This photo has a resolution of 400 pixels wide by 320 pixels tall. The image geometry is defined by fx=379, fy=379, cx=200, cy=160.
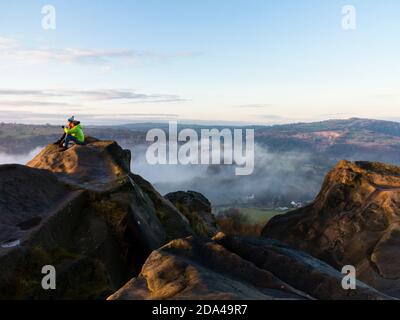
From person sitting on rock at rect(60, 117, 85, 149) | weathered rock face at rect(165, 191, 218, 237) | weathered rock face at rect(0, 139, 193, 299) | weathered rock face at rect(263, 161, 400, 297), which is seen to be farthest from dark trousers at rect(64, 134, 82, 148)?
weathered rock face at rect(263, 161, 400, 297)

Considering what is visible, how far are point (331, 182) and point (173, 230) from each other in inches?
824

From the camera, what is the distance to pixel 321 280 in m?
14.2

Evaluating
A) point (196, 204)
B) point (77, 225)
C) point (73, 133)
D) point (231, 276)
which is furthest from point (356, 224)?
point (73, 133)

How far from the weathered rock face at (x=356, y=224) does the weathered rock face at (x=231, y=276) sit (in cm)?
1466

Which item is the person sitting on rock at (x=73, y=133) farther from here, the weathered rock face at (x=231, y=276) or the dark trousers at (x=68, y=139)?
the weathered rock face at (x=231, y=276)

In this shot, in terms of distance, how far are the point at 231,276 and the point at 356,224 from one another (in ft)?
80.0

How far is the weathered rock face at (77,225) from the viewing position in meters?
18.0

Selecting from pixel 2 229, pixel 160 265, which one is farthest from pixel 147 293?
pixel 2 229

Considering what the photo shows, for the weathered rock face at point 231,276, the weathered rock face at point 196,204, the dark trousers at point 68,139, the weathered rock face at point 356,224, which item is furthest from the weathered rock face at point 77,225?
the weathered rock face at point 196,204

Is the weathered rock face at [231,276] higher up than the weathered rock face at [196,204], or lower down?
higher up

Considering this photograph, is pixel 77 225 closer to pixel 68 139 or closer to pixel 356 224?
pixel 68 139

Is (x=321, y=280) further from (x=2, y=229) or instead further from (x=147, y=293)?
(x=2, y=229)

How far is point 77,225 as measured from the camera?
72.1ft

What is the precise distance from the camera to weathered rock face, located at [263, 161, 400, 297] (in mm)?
29375
